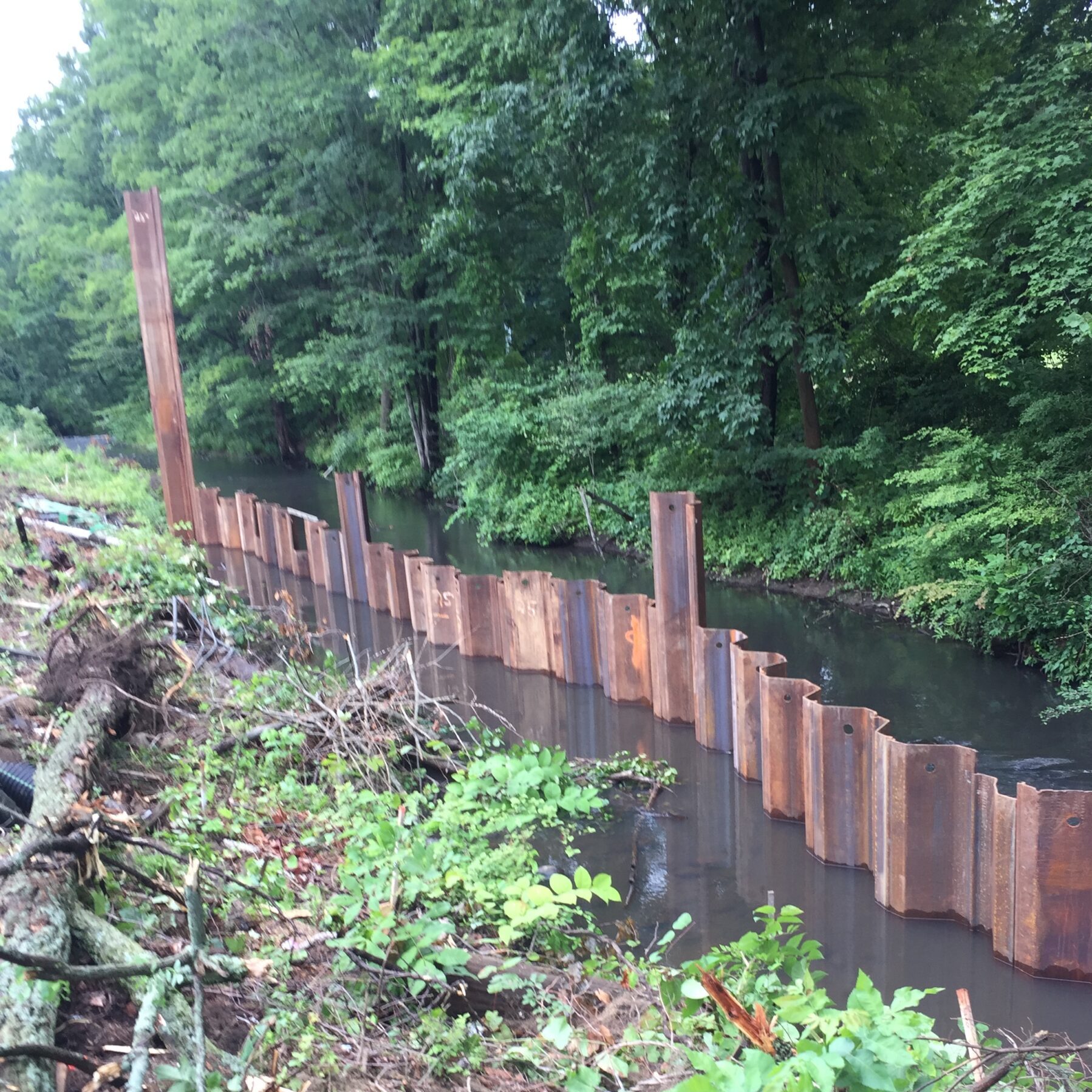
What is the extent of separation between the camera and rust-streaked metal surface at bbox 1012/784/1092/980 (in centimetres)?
423

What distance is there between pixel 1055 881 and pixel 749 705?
2.41 meters

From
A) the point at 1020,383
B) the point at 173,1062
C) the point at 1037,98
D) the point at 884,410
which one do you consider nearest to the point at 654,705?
the point at 173,1062

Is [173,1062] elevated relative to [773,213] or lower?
lower

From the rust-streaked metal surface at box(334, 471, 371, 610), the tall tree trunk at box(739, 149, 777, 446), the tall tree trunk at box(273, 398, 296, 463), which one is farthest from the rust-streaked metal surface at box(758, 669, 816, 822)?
the tall tree trunk at box(273, 398, 296, 463)

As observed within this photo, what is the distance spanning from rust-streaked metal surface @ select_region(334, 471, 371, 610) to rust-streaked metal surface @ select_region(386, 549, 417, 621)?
632mm

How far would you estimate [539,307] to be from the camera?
2064cm

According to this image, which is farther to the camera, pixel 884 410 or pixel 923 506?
pixel 884 410

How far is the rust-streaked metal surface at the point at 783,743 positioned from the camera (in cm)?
581

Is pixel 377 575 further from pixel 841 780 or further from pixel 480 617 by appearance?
pixel 841 780

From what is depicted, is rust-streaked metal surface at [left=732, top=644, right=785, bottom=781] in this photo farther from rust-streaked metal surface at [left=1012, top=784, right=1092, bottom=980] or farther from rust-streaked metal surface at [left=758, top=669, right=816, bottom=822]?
rust-streaked metal surface at [left=1012, top=784, right=1092, bottom=980]

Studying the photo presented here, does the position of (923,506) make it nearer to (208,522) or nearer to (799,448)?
(799,448)

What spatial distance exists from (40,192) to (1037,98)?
39488mm

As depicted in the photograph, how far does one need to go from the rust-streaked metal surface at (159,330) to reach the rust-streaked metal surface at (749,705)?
724 cm

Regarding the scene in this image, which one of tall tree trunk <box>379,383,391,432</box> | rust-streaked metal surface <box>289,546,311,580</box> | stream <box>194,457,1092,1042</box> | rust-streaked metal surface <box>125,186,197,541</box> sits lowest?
stream <box>194,457,1092,1042</box>
